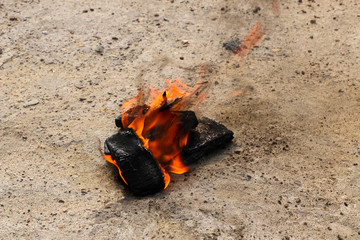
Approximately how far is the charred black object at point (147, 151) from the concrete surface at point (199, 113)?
14cm

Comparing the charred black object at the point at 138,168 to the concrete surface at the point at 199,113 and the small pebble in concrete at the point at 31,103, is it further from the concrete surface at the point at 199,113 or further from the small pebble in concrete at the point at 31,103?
the small pebble in concrete at the point at 31,103

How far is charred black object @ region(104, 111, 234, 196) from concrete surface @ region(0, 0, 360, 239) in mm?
140

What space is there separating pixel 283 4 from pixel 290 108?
103 inches

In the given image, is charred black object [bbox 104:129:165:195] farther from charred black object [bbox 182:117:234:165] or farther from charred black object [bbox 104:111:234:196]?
charred black object [bbox 182:117:234:165]

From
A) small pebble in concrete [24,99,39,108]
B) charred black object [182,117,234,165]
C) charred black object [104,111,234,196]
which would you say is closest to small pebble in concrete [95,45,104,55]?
small pebble in concrete [24,99,39,108]

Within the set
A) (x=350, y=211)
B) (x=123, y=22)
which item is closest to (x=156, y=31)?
(x=123, y=22)

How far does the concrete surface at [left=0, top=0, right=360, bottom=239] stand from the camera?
3779 millimetres

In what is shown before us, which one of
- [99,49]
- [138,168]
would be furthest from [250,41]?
[138,168]

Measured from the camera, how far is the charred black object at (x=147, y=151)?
402 cm

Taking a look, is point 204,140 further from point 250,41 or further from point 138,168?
point 250,41

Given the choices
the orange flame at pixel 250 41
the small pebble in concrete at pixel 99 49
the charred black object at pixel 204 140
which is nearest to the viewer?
the charred black object at pixel 204 140

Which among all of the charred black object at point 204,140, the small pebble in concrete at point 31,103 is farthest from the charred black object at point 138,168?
the small pebble in concrete at point 31,103

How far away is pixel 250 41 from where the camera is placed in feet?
21.1

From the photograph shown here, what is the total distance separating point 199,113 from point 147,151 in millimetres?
1186
